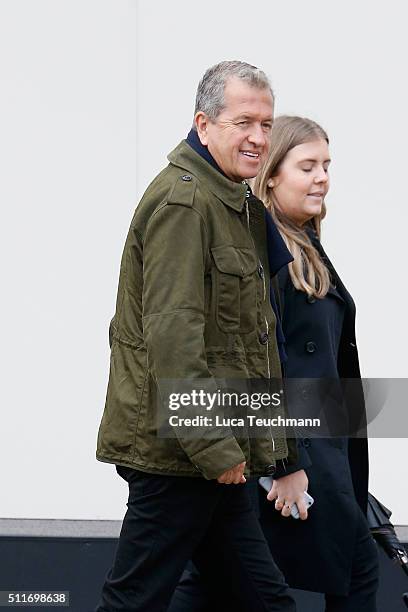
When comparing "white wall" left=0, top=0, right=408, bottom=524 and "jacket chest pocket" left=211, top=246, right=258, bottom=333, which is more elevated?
"white wall" left=0, top=0, right=408, bottom=524

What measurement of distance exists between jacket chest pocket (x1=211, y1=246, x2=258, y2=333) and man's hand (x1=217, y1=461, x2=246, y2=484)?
33 cm

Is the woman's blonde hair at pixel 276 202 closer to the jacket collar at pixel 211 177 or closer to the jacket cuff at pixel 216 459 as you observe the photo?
the jacket collar at pixel 211 177

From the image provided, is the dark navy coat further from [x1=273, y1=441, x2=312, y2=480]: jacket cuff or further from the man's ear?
the man's ear

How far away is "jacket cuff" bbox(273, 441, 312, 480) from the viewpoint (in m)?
3.83

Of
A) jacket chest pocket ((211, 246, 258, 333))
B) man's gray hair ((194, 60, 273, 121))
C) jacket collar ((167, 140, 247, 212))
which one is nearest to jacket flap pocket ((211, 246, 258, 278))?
jacket chest pocket ((211, 246, 258, 333))

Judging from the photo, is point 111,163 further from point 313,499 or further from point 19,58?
point 313,499

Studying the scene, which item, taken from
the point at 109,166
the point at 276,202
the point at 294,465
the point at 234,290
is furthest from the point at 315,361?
the point at 109,166

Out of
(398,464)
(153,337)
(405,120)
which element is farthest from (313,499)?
(405,120)

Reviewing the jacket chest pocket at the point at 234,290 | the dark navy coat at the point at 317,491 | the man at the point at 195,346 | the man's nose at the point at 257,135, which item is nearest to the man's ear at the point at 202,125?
the man at the point at 195,346

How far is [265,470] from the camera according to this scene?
3.53 metres

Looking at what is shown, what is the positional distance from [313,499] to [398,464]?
129 centimetres

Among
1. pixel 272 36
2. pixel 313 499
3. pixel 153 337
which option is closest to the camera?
pixel 153 337

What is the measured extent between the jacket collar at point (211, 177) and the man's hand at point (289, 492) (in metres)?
0.77

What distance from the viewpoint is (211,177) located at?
3.49 m
